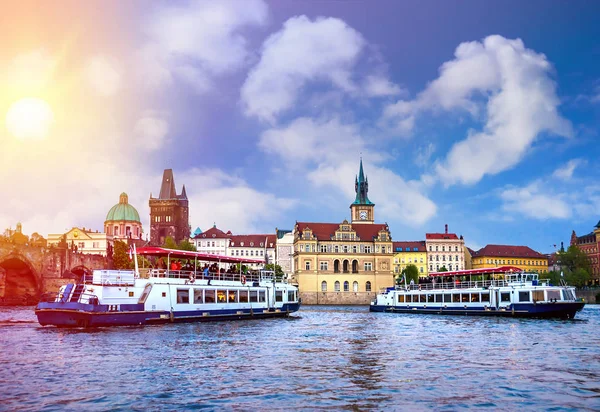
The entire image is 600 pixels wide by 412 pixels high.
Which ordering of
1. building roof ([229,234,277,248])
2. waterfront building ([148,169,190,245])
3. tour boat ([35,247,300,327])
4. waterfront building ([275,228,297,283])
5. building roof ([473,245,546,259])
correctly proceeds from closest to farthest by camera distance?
1. tour boat ([35,247,300,327])
2. waterfront building ([275,228,297,283])
3. building roof ([229,234,277,248])
4. building roof ([473,245,546,259])
5. waterfront building ([148,169,190,245])

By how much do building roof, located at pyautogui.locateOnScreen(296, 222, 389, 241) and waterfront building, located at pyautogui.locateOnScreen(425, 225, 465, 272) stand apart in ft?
80.1

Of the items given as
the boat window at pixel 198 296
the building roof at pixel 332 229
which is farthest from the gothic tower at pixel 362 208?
the boat window at pixel 198 296

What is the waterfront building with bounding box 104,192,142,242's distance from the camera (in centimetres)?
18900

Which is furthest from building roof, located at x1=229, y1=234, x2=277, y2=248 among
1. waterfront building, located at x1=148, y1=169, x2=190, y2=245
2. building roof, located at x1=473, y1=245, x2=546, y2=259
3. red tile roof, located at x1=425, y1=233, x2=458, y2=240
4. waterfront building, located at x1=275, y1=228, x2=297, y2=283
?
building roof, located at x1=473, y1=245, x2=546, y2=259

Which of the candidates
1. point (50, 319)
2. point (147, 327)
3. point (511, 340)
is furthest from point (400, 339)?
point (50, 319)

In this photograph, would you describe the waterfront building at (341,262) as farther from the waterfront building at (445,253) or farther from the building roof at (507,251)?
the building roof at (507,251)

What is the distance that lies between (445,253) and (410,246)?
8.78 meters

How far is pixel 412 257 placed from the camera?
146 meters

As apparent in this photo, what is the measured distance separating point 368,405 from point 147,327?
26.8 metres

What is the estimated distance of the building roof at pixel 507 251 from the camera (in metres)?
156

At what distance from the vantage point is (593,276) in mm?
152625

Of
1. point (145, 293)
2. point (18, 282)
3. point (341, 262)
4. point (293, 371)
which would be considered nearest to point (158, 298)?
point (145, 293)

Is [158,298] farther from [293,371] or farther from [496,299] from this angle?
[496,299]

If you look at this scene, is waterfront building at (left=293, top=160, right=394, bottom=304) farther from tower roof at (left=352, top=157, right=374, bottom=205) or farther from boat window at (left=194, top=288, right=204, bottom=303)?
boat window at (left=194, top=288, right=204, bottom=303)
